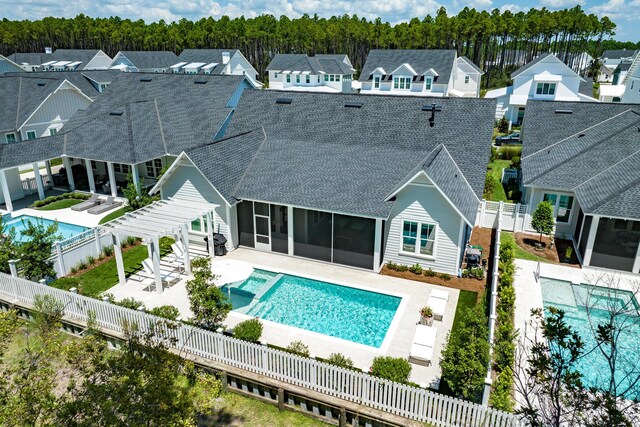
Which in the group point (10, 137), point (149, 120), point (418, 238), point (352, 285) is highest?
point (149, 120)

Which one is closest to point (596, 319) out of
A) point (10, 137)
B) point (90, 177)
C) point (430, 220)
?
point (430, 220)

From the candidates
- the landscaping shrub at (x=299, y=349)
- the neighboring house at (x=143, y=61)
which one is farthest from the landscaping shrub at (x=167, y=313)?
the neighboring house at (x=143, y=61)

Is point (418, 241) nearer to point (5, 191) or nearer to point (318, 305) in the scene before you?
point (318, 305)

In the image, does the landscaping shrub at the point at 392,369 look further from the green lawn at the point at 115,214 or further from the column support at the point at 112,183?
the column support at the point at 112,183

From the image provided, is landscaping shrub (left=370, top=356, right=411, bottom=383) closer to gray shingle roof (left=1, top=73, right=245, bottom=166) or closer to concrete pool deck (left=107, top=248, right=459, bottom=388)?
concrete pool deck (left=107, top=248, right=459, bottom=388)

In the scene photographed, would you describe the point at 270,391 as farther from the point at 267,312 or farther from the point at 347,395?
the point at 267,312

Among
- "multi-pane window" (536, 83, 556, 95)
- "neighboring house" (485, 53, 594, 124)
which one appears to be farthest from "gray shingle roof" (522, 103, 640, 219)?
"multi-pane window" (536, 83, 556, 95)
